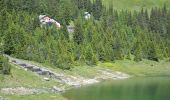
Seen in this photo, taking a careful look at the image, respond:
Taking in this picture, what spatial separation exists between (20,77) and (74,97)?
16079mm

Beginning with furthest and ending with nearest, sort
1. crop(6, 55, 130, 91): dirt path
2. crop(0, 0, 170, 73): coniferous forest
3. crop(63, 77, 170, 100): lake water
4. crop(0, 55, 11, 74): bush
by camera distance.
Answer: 1. crop(0, 0, 170, 73): coniferous forest
2. crop(6, 55, 130, 91): dirt path
3. crop(0, 55, 11, 74): bush
4. crop(63, 77, 170, 100): lake water

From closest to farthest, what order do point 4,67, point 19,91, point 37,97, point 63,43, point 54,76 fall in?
1. point 37,97
2. point 19,91
3. point 4,67
4. point 54,76
5. point 63,43

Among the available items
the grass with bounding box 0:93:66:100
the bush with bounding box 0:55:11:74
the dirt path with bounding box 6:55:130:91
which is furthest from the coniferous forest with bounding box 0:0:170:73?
the grass with bounding box 0:93:66:100

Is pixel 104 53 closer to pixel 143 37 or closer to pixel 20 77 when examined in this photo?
pixel 143 37

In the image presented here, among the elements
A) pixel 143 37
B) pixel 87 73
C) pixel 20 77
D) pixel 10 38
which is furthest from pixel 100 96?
pixel 143 37

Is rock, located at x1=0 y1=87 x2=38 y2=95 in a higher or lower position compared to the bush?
lower

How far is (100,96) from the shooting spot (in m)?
81.6

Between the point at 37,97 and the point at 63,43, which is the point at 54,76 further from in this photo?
the point at 63,43

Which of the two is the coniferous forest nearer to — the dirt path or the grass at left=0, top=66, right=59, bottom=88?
the grass at left=0, top=66, right=59, bottom=88

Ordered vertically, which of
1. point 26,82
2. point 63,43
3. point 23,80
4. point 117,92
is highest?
point 63,43

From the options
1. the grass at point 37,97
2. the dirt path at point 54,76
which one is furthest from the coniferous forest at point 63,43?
the grass at point 37,97

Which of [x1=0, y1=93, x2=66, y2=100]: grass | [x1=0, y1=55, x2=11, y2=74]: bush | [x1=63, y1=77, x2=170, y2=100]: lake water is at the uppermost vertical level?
[x1=0, y1=55, x2=11, y2=74]: bush

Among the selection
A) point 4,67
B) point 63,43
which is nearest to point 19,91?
point 4,67

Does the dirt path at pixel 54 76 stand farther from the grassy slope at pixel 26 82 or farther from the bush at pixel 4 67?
the bush at pixel 4 67
